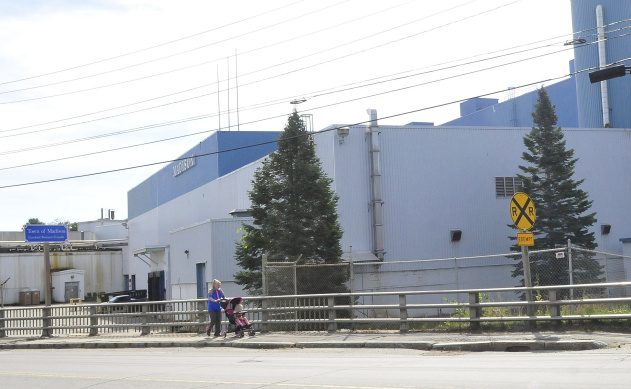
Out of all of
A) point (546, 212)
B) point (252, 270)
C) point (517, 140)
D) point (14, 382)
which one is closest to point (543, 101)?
point (517, 140)

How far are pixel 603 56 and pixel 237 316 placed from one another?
119 ft

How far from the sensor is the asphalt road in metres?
12.2

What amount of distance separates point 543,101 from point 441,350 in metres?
23.3

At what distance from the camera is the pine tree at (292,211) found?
103ft

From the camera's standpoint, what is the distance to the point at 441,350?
1839 cm

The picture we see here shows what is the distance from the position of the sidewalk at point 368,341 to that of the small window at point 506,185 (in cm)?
1927

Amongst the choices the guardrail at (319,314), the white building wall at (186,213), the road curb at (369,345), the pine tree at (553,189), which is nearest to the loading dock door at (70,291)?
the white building wall at (186,213)

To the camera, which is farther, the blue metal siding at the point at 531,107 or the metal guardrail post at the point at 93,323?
the blue metal siding at the point at 531,107

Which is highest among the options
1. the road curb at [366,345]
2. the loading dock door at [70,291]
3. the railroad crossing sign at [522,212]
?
the railroad crossing sign at [522,212]

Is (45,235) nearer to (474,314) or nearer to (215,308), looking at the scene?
(215,308)

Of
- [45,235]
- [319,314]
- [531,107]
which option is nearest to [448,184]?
[319,314]

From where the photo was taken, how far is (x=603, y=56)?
51594 millimetres

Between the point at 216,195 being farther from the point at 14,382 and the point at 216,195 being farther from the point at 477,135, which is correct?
the point at 14,382

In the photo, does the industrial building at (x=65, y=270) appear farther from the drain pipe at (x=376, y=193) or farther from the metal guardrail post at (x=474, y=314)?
the metal guardrail post at (x=474, y=314)
